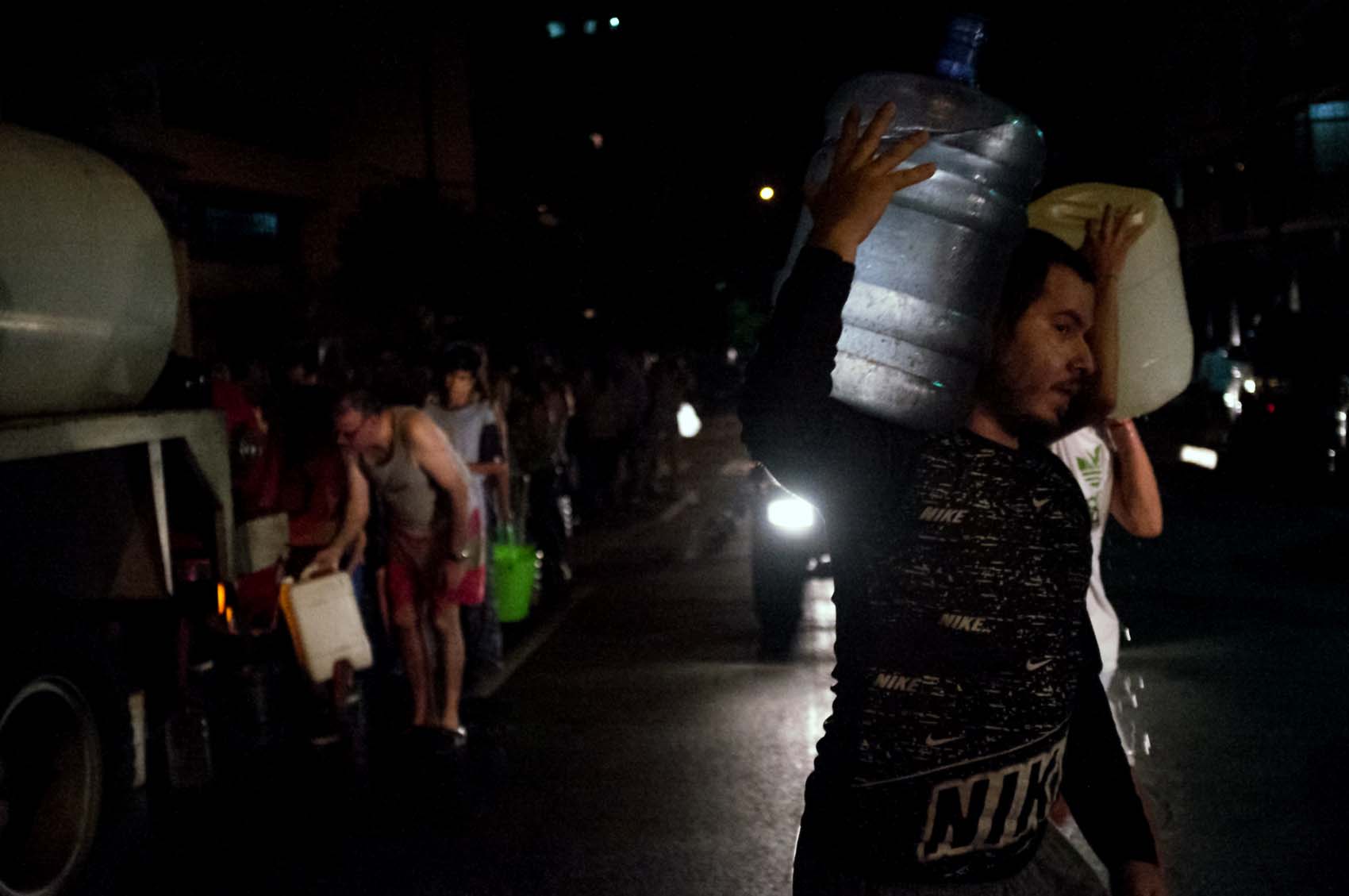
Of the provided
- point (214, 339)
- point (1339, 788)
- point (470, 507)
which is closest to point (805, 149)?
point (470, 507)

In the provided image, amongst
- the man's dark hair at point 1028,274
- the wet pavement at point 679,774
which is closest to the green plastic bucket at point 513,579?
the wet pavement at point 679,774

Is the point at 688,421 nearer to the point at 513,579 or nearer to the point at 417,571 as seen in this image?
the point at 513,579

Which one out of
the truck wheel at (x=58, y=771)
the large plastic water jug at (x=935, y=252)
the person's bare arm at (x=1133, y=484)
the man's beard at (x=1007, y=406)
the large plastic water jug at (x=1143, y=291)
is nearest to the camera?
the man's beard at (x=1007, y=406)

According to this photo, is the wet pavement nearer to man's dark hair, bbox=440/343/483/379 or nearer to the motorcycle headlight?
the motorcycle headlight

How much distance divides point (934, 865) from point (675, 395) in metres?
17.9

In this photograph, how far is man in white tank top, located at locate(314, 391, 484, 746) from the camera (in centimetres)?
688

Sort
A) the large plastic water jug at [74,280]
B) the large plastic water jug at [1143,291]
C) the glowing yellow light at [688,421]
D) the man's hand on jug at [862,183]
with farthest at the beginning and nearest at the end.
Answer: the glowing yellow light at [688,421] → the large plastic water jug at [74,280] → the large plastic water jug at [1143,291] → the man's hand on jug at [862,183]

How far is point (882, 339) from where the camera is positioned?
2578mm

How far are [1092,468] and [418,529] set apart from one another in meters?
3.82

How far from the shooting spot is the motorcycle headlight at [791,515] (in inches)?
386

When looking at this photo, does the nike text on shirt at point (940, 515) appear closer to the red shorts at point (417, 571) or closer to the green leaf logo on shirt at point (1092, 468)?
the green leaf logo on shirt at point (1092, 468)

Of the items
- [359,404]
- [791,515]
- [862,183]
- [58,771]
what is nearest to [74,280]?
[58,771]

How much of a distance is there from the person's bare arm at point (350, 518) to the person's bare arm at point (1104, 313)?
4.91 m

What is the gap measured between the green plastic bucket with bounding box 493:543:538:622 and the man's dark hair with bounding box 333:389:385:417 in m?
3.34
